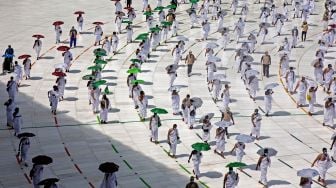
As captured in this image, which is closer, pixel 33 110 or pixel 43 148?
pixel 43 148

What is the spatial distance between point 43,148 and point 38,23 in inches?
1051

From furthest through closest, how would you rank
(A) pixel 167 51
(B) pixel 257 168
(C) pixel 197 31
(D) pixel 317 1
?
(D) pixel 317 1 < (C) pixel 197 31 < (A) pixel 167 51 < (B) pixel 257 168

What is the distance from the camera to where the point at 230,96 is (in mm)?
41625

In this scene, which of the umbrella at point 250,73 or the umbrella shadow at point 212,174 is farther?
the umbrella at point 250,73

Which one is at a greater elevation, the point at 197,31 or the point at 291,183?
the point at 197,31

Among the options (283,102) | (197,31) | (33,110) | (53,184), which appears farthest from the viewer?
(197,31)

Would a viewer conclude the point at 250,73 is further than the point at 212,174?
Yes

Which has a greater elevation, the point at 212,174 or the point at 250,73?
the point at 250,73

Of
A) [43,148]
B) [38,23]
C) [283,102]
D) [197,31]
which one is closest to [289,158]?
[283,102]

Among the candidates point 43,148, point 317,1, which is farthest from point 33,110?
→ point 317,1

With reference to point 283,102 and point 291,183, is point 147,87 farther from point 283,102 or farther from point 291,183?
point 291,183

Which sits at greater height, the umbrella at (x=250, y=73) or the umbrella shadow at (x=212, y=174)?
the umbrella at (x=250, y=73)

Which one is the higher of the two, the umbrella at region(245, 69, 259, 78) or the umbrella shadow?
the umbrella at region(245, 69, 259, 78)

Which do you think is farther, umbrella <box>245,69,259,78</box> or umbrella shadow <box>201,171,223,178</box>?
umbrella <box>245,69,259,78</box>
